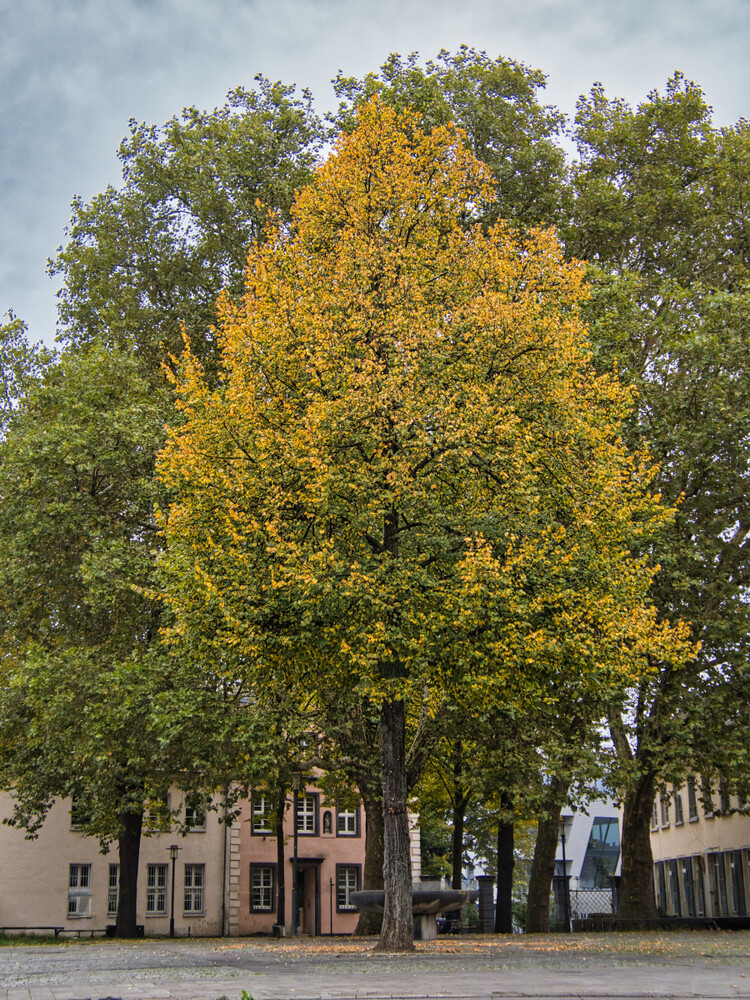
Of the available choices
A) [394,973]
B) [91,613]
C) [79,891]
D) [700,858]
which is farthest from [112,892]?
[394,973]

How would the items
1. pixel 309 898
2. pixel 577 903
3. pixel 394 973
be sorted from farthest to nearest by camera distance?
pixel 309 898, pixel 577 903, pixel 394 973

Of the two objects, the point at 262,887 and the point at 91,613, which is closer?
the point at 91,613

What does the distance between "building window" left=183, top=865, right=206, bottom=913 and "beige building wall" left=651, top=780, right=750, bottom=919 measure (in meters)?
20.1

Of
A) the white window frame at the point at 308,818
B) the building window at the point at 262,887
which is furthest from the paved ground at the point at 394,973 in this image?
the white window frame at the point at 308,818

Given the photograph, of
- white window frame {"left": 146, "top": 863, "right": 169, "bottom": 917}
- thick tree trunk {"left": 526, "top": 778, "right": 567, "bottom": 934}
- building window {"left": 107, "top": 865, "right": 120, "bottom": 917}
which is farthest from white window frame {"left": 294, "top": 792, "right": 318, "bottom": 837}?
thick tree trunk {"left": 526, "top": 778, "right": 567, "bottom": 934}

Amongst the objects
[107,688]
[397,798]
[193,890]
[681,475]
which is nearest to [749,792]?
[681,475]

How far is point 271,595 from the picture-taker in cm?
1684

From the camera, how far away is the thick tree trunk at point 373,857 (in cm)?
2708

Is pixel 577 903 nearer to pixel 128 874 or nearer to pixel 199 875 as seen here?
pixel 199 875

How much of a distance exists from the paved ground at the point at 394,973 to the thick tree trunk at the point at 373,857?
26.0 ft

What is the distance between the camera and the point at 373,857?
27.5 meters

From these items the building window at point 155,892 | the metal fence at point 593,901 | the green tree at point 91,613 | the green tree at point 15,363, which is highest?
the green tree at point 15,363

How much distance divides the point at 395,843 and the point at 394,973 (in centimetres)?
456

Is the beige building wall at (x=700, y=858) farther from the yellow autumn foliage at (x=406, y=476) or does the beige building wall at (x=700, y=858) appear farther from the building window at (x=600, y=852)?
the building window at (x=600, y=852)
